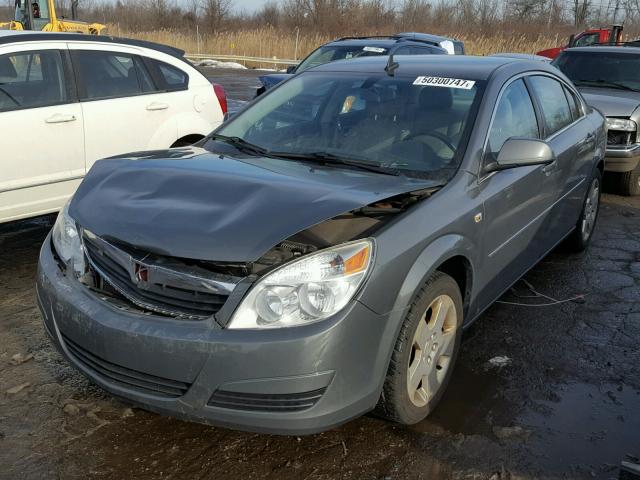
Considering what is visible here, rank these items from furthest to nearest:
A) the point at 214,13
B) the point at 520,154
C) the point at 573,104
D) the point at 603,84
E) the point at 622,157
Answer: the point at 214,13, the point at 603,84, the point at 622,157, the point at 573,104, the point at 520,154

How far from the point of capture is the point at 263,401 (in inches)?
94.5

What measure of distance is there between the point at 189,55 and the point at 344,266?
112 feet

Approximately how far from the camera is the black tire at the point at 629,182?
303 inches

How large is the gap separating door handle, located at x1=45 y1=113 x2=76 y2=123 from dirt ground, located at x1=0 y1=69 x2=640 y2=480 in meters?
1.66

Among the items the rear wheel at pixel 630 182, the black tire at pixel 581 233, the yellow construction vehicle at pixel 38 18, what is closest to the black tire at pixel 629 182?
the rear wheel at pixel 630 182

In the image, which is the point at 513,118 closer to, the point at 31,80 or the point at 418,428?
the point at 418,428

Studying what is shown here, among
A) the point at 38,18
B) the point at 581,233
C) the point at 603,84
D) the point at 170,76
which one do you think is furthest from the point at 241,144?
the point at 38,18

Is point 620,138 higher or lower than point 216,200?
lower

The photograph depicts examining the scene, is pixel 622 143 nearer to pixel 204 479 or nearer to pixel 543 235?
pixel 543 235

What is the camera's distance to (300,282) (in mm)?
2426

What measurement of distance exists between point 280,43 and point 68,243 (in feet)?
99.9

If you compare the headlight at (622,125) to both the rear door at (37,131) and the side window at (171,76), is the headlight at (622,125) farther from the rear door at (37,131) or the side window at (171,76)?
the rear door at (37,131)

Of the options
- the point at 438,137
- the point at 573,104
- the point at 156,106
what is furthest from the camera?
the point at 156,106

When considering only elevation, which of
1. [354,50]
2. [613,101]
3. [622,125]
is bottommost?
[622,125]
